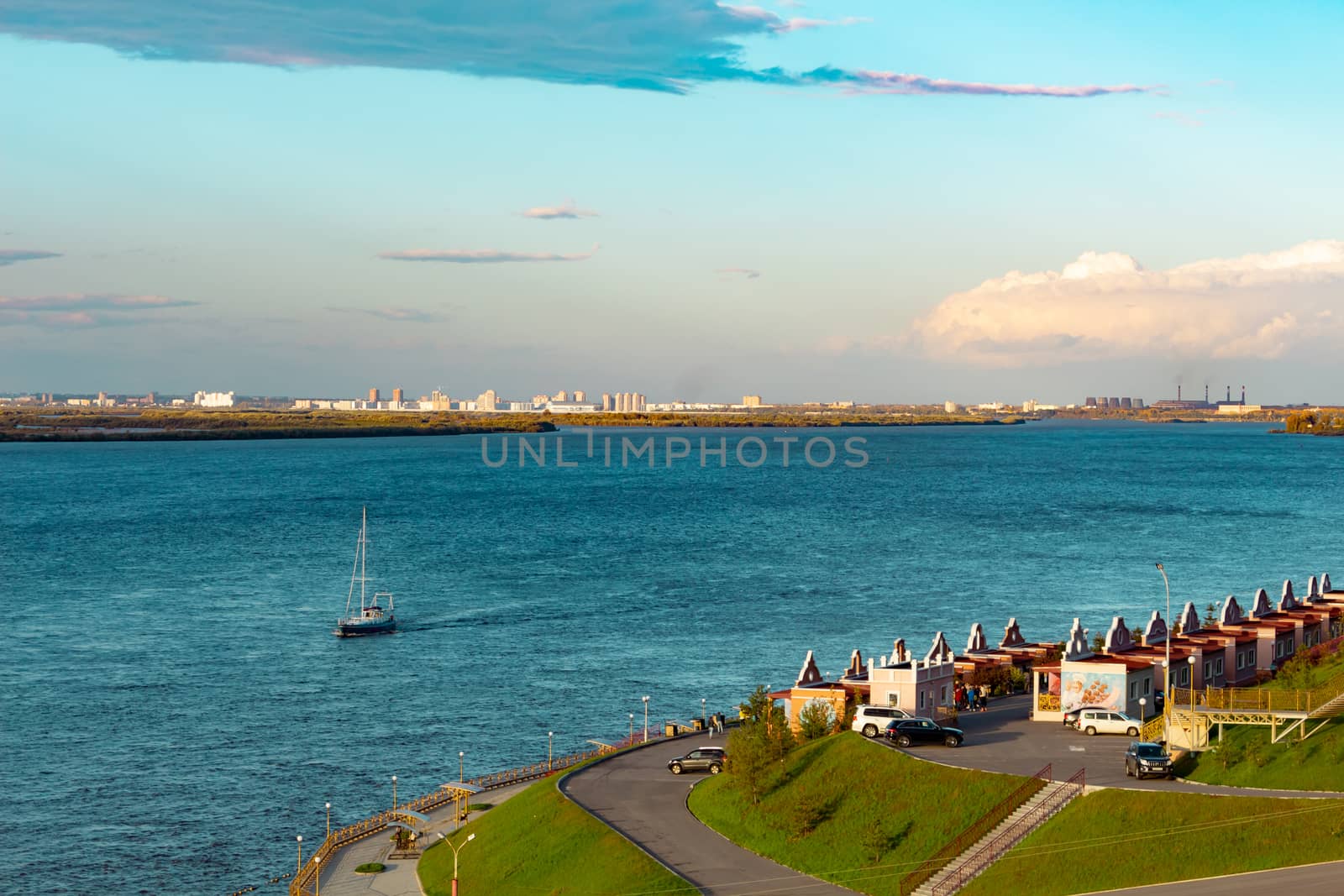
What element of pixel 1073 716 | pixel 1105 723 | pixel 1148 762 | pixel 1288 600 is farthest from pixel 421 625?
pixel 1148 762

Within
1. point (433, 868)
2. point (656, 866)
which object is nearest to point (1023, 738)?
point (656, 866)

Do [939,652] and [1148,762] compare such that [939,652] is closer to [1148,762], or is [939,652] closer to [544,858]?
[1148,762]

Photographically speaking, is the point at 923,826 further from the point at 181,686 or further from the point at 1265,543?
the point at 1265,543

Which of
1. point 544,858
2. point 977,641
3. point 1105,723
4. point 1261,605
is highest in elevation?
point 1261,605

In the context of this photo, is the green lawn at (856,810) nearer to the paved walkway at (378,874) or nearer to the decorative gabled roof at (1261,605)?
the paved walkway at (378,874)

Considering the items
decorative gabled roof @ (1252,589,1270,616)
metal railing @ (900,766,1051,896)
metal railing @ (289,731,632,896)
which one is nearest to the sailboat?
metal railing @ (289,731,632,896)

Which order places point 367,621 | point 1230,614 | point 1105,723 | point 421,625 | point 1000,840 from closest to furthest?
point 1000,840
point 1105,723
point 1230,614
point 367,621
point 421,625

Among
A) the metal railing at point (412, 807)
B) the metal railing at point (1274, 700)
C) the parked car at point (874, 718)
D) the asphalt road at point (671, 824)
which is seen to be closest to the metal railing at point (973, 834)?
the asphalt road at point (671, 824)

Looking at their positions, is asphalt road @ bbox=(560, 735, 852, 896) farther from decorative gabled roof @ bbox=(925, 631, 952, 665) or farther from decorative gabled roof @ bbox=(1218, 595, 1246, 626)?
decorative gabled roof @ bbox=(1218, 595, 1246, 626)
